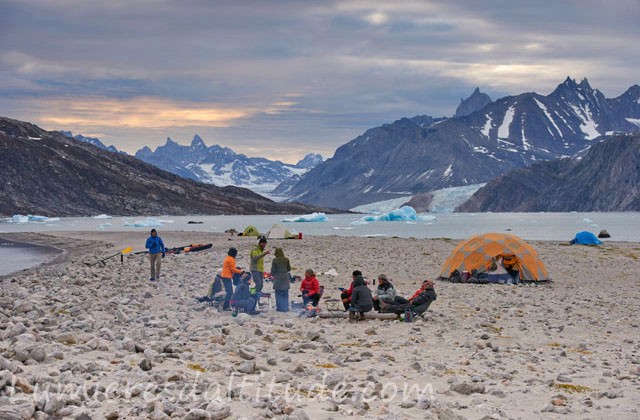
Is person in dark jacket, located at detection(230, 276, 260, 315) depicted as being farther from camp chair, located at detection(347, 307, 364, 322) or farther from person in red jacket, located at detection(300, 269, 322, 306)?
camp chair, located at detection(347, 307, 364, 322)

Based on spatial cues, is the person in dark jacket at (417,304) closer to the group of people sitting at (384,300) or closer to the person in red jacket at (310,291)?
the group of people sitting at (384,300)

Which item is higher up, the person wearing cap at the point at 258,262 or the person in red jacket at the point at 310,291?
the person wearing cap at the point at 258,262

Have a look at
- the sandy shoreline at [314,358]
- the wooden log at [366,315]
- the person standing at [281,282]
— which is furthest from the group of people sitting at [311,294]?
the sandy shoreline at [314,358]

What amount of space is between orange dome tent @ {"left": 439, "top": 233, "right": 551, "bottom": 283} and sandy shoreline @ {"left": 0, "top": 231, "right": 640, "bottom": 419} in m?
5.70

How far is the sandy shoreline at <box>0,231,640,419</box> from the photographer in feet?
31.6

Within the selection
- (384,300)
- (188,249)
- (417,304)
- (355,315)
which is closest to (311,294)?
(355,315)

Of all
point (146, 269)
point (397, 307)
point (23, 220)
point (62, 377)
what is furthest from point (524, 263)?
point (23, 220)

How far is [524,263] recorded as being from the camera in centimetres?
3077

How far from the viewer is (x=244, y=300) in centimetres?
1991

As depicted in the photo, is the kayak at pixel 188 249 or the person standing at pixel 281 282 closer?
the person standing at pixel 281 282

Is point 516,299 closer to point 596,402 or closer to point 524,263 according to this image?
point 524,263

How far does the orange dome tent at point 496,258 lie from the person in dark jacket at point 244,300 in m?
13.3

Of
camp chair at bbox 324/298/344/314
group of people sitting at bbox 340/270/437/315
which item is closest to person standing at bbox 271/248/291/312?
camp chair at bbox 324/298/344/314

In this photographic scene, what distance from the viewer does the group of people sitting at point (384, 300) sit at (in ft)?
62.4
